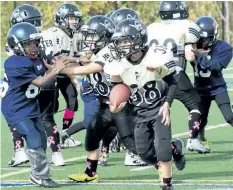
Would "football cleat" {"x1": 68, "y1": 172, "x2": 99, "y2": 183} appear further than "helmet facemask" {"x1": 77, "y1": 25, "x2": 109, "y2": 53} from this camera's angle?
No

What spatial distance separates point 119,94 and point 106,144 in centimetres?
194

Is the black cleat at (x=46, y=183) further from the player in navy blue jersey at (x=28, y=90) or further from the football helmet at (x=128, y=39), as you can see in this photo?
the football helmet at (x=128, y=39)

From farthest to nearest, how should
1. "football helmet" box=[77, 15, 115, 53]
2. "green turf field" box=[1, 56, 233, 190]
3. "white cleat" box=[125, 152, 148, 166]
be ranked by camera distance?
1. "white cleat" box=[125, 152, 148, 166]
2. "football helmet" box=[77, 15, 115, 53]
3. "green turf field" box=[1, 56, 233, 190]

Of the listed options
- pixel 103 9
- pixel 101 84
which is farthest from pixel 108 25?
pixel 103 9

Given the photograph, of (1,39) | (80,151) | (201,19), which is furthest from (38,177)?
(1,39)

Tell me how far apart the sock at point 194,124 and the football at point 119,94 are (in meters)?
2.67

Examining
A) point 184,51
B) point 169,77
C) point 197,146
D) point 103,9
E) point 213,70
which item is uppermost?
point 169,77

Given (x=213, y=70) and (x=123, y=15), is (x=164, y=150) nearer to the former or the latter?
(x=213, y=70)

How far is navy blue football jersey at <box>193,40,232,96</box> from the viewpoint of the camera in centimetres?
1037

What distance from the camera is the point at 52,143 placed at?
382 inches

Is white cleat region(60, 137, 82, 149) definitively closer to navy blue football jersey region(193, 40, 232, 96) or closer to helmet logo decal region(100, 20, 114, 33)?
navy blue football jersey region(193, 40, 232, 96)

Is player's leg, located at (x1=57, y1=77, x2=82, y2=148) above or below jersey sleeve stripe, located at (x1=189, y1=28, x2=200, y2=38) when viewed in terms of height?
below

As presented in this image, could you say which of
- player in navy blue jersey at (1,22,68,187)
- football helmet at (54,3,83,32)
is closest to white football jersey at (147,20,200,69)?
football helmet at (54,3,83,32)

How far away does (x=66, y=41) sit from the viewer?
10.9m
